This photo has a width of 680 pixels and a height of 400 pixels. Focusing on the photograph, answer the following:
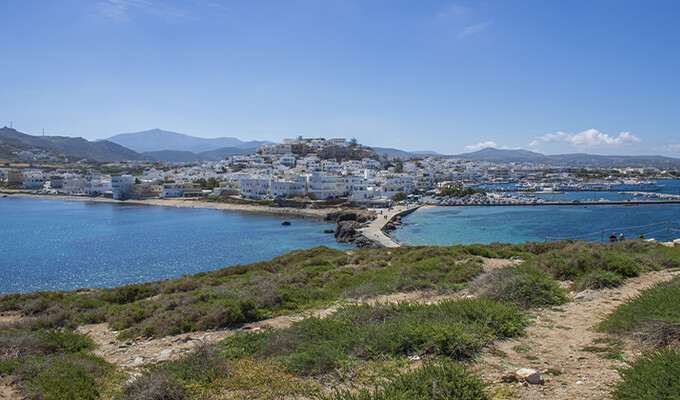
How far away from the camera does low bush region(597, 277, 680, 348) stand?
420cm

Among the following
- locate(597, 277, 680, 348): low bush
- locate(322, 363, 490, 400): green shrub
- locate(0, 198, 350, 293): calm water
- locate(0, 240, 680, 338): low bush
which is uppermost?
locate(597, 277, 680, 348): low bush

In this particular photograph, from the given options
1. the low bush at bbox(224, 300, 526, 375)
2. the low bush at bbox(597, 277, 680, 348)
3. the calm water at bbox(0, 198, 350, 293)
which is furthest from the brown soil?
the calm water at bbox(0, 198, 350, 293)

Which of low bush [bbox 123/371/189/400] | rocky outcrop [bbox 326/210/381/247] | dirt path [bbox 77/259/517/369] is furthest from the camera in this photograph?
rocky outcrop [bbox 326/210/381/247]

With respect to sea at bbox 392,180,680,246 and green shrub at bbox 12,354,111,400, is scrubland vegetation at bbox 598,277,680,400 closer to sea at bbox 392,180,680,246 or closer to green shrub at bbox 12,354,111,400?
green shrub at bbox 12,354,111,400

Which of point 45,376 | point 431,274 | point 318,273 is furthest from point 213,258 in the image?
point 45,376

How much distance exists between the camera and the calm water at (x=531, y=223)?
31.9 metres

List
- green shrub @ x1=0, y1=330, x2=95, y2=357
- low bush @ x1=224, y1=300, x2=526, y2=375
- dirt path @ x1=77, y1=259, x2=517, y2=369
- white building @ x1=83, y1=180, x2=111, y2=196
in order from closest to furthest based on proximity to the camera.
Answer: low bush @ x1=224, y1=300, x2=526, y2=375
green shrub @ x1=0, y1=330, x2=95, y2=357
dirt path @ x1=77, y1=259, x2=517, y2=369
white building @ x1=83, y1=180, x2=111, y2=196

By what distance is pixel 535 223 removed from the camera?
39.5m

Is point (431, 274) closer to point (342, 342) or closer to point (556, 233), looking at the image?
point (342, 342)

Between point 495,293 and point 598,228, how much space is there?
3536cm

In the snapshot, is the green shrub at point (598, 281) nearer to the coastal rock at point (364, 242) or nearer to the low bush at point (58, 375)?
the low bush at point (58, 375)

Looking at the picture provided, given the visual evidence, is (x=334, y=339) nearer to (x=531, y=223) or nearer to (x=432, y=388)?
(x=432, y=388)

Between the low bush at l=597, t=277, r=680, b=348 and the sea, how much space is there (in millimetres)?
23130

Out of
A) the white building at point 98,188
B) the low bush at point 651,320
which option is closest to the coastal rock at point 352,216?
the low bush at point 651,320
